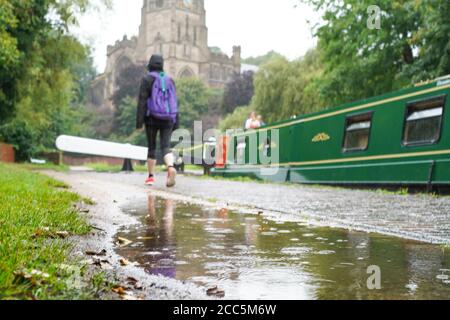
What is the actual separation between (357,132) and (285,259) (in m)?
11.0

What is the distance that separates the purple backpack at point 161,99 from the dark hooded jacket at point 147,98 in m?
0.07

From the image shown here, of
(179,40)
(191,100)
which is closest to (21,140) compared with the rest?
(191,100)

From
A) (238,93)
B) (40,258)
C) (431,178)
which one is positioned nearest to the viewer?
(40,258)

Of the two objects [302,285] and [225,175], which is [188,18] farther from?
[302,285]

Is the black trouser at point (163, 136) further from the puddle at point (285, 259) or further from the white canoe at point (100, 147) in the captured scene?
the white canoe at point (100, 147)

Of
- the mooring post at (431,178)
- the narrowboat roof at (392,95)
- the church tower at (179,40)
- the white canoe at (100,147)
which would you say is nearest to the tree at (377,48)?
the narrowboat roof at (392,95)

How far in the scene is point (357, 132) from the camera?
44.8ft

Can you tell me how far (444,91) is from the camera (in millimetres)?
10656

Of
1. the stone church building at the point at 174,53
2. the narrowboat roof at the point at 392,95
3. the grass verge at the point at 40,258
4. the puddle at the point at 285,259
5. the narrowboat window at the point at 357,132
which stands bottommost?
the puddle at the point at 285,259

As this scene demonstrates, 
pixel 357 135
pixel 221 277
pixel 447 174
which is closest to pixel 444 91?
pixel 447 174

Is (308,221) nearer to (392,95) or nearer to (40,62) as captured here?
(392,95)

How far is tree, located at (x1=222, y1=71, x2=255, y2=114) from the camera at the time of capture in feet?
198

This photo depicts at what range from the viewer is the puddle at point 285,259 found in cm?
235

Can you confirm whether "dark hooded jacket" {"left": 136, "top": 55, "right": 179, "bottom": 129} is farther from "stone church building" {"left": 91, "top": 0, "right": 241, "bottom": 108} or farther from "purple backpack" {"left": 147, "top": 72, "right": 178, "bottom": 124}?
"stone church building" {"left": 91, "top": 0, "right": 241, "bottom": 108}
